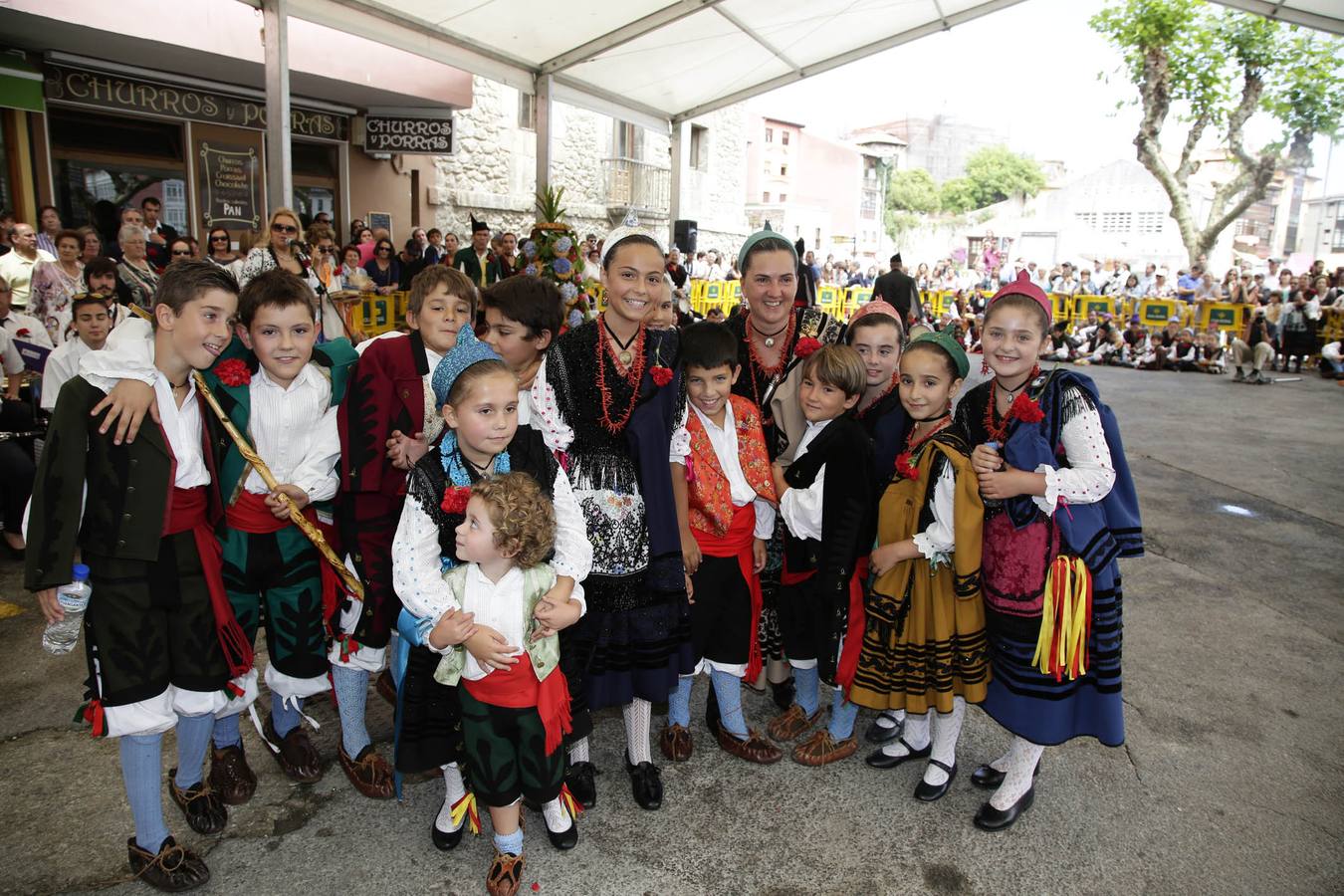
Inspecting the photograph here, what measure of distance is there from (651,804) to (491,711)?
858 millimetres

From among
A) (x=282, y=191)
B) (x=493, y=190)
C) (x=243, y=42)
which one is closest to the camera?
(x=282, y=191)

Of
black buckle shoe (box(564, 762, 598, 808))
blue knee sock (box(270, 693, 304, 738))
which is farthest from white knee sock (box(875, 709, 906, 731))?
blue knee sock (box(270, 693, 304, 738))

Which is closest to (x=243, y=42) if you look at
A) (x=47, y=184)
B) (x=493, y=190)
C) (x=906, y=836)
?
(x=47, y=184)

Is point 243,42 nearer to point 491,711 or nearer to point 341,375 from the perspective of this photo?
point 341,375

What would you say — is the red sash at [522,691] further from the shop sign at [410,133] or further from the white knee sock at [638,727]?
the shop sign at [410,133]

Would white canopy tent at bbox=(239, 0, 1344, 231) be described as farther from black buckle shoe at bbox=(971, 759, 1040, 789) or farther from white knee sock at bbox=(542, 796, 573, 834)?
black buckle shoe at bbox=(971, 759, 1040, 789)

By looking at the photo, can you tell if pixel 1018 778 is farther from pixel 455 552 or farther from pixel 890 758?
pixel 455 552

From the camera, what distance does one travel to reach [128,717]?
236 centimetres

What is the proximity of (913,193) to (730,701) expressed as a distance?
3190 inches

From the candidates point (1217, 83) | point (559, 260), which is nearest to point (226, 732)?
point (559, 260)

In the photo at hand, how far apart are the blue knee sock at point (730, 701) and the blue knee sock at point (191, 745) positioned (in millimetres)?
1790

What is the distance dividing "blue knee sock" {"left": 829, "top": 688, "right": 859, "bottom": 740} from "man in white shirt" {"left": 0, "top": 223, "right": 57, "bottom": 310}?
288 inches

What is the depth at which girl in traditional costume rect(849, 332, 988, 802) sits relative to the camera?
276 cm

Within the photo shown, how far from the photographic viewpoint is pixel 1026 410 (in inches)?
104
